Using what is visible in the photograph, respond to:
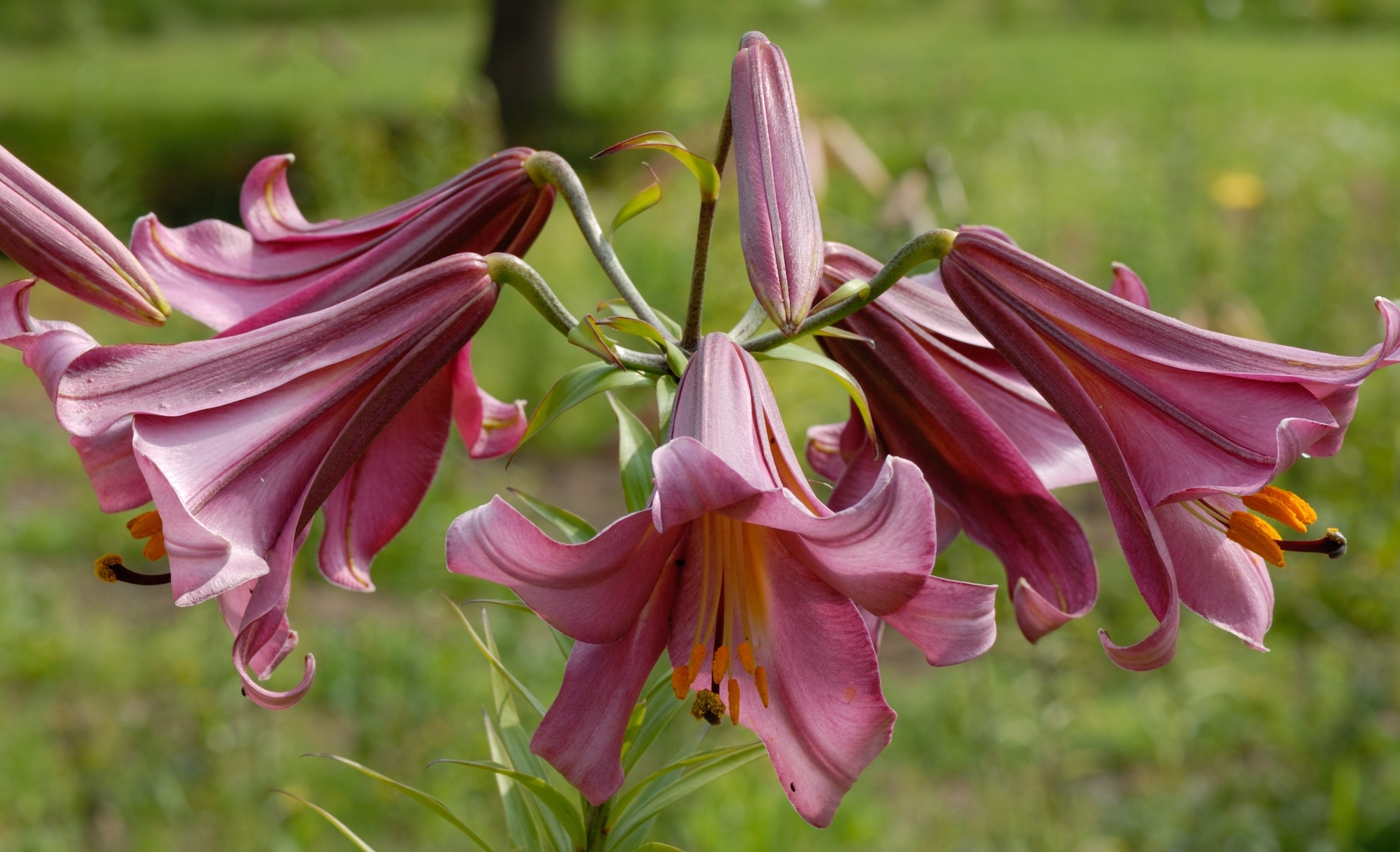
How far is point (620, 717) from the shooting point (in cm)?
83

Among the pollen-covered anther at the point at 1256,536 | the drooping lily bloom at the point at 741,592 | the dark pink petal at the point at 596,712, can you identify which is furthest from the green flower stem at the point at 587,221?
the pollen-covered anther at the point at 1256,536

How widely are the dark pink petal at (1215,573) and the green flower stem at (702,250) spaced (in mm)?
386

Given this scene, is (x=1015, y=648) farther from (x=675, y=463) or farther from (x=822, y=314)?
(x=675, y=463)

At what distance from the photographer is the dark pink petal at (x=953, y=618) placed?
0.76 m

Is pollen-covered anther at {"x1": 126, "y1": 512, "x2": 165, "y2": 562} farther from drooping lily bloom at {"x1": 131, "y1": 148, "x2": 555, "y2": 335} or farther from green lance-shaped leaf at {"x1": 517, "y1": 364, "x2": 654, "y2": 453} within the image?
green lance-shaped leaf at {"x1": 517, "y1": 364, "x2": 654, "y2": 453}

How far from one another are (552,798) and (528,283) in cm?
42

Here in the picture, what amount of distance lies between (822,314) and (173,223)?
7.70 metres

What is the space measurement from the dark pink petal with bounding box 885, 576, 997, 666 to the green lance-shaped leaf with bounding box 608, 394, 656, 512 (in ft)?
0.85

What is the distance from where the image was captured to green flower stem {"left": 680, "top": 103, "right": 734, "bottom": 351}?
0.91 meters

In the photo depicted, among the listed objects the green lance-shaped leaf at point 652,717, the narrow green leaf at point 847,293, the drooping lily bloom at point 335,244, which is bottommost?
the green lance-shaped leaf at point 652,717

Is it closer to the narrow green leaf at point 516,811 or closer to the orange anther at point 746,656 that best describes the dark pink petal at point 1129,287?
the orange anther at point 746,656

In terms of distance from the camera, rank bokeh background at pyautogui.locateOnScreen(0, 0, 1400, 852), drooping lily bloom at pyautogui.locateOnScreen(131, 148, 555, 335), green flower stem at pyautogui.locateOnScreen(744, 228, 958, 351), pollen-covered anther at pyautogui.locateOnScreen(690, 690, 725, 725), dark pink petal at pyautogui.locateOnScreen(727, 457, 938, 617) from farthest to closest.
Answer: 1. bokeh background at pyautogui.locateOnScreen(0, 0, 1400, 852)
2. drooping lily bloom at pyautogui.locateOnScreen(131, 148, 555, 335)
3. green flower stem at pyautogui.locateOnScreen(744, 228, 958, 351)
4. pollen-covered anther at pyautogui.locateOnScreen(690, 690, 725, 725)
5. dark pink petal at pyautogui.locateOnScreen(727, 457, 938, 617)

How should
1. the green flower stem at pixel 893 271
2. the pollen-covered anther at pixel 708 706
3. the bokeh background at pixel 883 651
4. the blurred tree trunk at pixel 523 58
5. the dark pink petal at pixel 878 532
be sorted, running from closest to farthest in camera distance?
the dark pink petal at pixel 878 532 → the pollen-covered anther at pixel 708 706 → the green flower stem at pixel 893 271 → the bokeh background at pixel 883 651 → the blurred tree trunk at pixel 523 58

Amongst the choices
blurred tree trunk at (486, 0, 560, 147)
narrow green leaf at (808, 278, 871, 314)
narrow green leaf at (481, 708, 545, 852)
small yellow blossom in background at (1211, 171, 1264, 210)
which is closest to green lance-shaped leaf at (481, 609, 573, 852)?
narrow green leaf at (481, 708, 545, 852)
